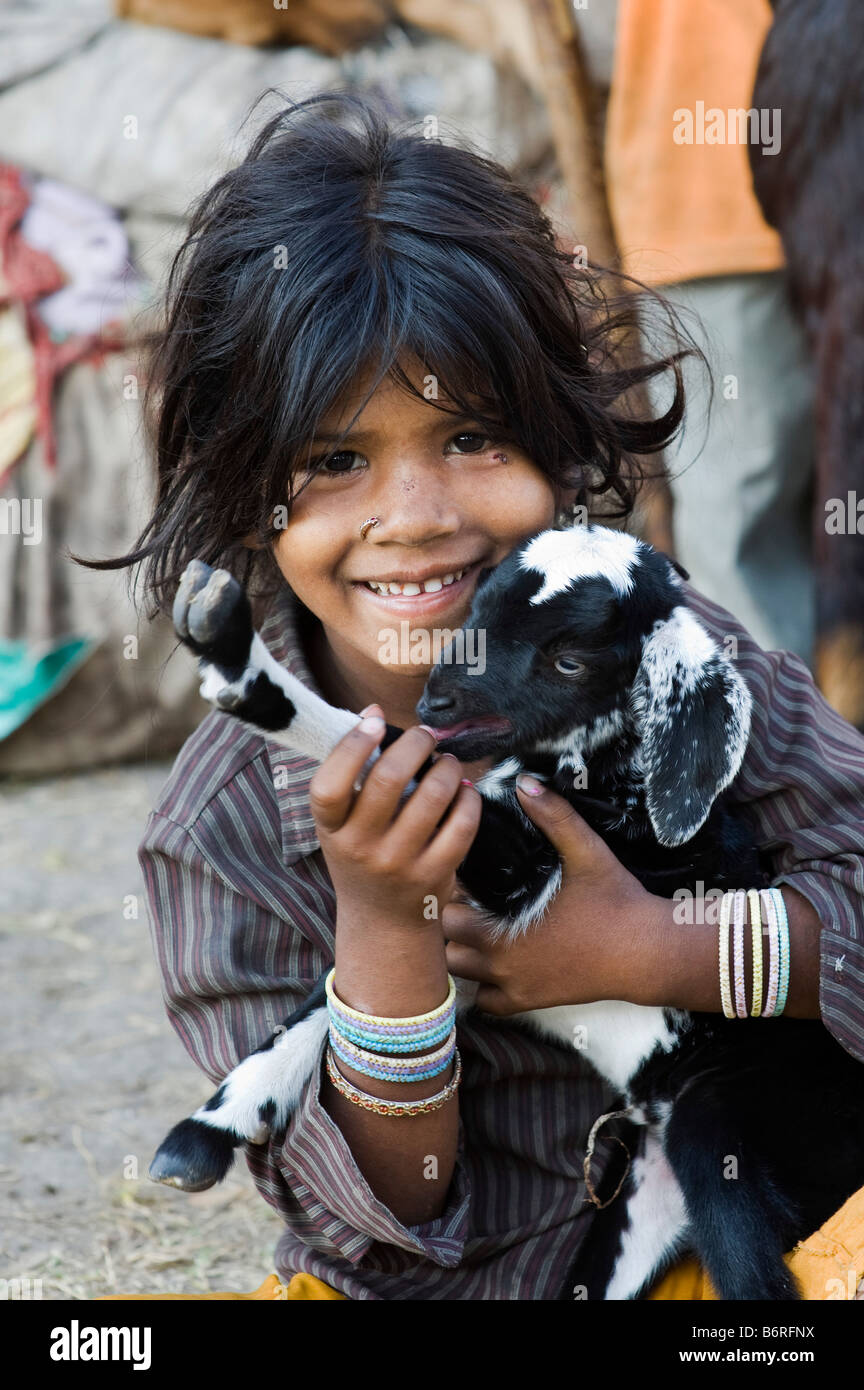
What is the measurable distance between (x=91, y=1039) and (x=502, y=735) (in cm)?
194

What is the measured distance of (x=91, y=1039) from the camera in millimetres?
3363

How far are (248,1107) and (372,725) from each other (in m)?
0.52

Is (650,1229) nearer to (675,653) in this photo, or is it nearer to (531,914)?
(531,914)

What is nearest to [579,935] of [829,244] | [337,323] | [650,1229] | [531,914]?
[531,914]

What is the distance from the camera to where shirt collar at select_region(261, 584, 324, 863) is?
74.4 inches

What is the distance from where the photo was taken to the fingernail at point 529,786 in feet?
5.66

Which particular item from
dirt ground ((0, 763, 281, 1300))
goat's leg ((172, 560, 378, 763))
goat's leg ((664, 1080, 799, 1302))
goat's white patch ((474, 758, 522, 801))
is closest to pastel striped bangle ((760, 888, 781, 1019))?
goat's leg ((664, 1080, 799, 1302))

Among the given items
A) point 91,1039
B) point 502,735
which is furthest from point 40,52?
point 502,735

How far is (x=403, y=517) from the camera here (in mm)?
1768

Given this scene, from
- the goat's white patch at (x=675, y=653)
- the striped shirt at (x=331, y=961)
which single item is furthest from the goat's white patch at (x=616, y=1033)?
the goat's white patch at (x=675, y=653)

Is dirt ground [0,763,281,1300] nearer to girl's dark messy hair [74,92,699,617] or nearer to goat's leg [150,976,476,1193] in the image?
goat's leg [150,976,476,1193]

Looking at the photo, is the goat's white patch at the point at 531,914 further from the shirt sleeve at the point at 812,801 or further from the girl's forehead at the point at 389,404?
the girl's forehead at the point at 389,404

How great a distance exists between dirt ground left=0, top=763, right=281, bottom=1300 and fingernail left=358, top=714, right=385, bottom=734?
4.47 feet
